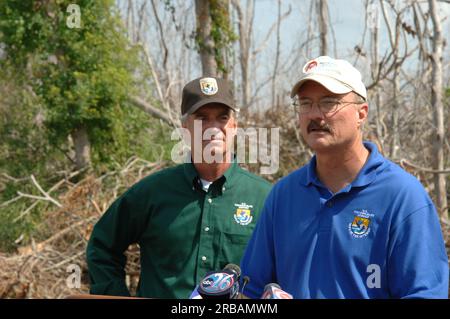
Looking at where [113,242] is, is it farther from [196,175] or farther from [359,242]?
[359,242]

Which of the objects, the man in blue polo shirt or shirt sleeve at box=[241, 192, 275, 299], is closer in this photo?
the man in blue polo shirt

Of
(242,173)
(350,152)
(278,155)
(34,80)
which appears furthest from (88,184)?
(350,152)

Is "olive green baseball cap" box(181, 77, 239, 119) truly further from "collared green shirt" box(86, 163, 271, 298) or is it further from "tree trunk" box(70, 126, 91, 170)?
"tree trunk" box(70, 126, 91, 170)

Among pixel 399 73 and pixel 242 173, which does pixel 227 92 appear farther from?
pixel 399 73

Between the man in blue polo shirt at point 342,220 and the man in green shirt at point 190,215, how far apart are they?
91 centimetres

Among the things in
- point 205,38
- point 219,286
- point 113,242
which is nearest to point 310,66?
point 219,286

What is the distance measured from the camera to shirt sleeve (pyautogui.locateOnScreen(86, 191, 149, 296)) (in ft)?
12.4

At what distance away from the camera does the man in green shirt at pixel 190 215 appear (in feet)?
12.0

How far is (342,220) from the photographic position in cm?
245

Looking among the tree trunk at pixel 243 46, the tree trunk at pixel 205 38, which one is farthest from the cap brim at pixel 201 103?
the tree trunk at pixel 243 46

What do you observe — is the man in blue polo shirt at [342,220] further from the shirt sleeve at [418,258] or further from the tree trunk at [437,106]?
the tree trunk at [437,106]

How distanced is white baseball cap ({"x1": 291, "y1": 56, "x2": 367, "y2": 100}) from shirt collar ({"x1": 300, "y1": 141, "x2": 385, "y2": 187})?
0.23 meters

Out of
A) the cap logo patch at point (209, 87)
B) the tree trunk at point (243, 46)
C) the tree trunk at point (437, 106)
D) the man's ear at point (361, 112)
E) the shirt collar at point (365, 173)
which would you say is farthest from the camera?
the tree trunk at point (243, 46)

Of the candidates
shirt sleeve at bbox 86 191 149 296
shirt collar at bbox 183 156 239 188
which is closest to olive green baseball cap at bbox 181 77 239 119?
shirt collar at bbox 183 156 239 188
